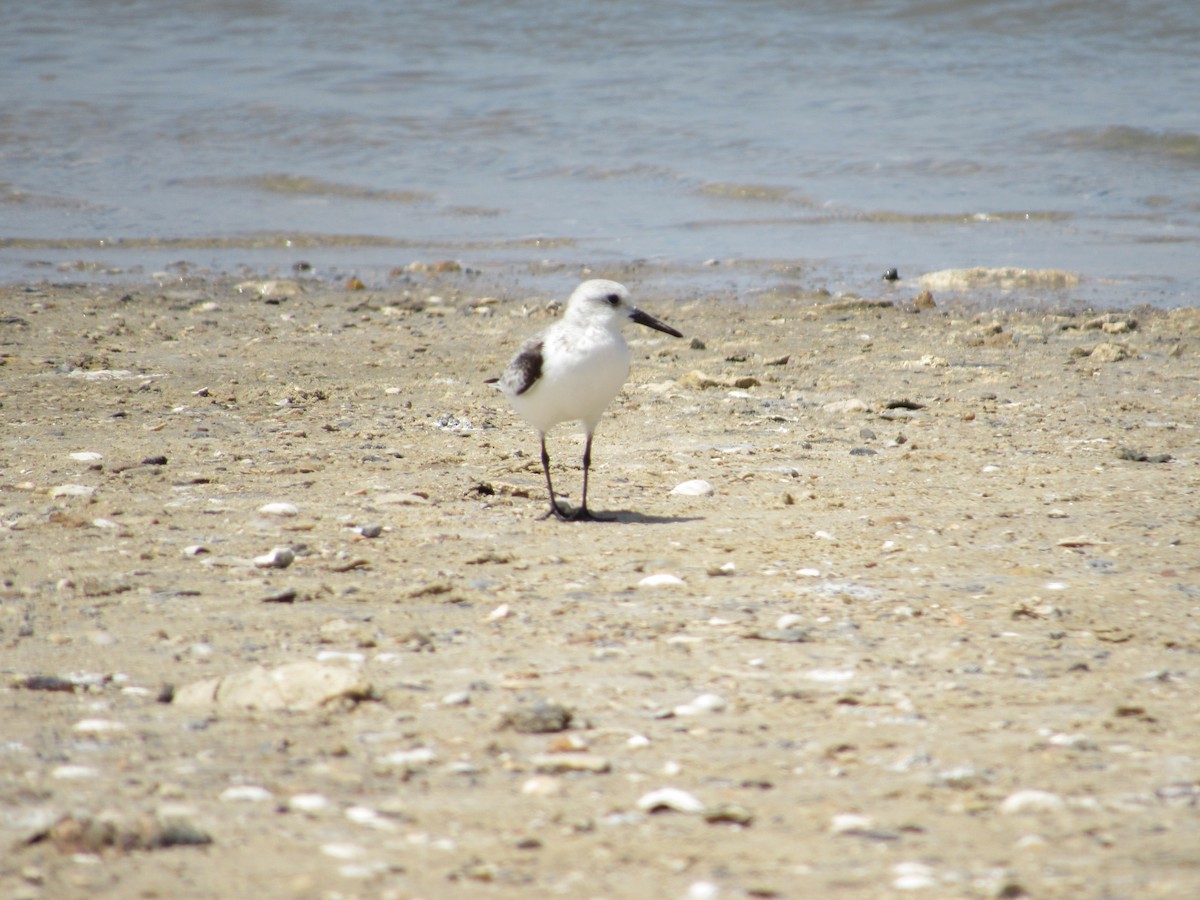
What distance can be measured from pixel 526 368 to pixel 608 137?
12106 millimetres

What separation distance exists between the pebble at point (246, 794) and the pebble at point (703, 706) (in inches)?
40.3

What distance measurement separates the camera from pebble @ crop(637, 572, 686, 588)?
4.45m

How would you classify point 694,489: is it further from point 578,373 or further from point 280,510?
point 280,510

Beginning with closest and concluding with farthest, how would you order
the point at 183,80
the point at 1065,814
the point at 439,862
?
1. the point at 439,862
2. the point at 1065,814
3. the point at 183,80

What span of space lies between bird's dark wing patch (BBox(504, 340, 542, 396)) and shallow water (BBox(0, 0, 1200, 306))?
5.71 meters

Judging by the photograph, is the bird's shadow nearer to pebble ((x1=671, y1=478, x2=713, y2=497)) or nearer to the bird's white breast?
pebble ((x1=671, y1=478, x2=713, y2=497))

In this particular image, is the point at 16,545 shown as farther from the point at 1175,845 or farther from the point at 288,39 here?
the point at 288,39

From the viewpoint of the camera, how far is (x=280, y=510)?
5.23 meters

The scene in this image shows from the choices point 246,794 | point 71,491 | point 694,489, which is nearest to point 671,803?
point 246,794

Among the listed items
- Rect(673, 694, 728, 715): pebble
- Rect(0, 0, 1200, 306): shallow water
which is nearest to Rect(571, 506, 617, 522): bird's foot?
Rect(673, 694, 728, 715): pebble

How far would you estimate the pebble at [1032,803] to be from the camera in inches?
111

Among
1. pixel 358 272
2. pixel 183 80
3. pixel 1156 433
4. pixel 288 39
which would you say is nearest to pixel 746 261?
pixel 358 272

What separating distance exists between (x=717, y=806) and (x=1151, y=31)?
21.7m

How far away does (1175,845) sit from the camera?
2.63 m
